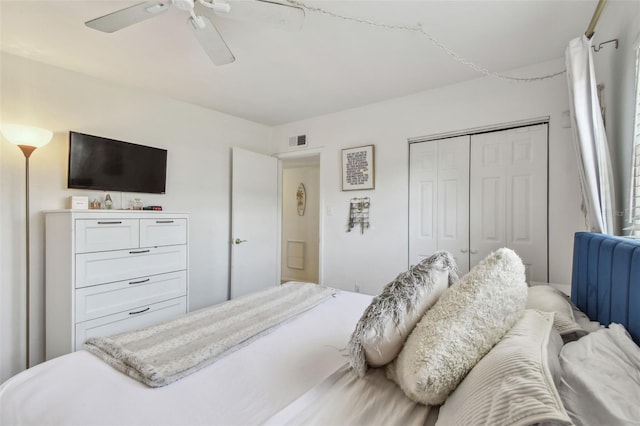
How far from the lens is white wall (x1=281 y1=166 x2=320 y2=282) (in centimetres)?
511

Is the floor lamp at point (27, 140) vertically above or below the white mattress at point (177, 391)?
above

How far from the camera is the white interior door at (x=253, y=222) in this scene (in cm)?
348

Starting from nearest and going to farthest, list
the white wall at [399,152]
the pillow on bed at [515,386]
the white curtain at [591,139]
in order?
the pillow on bed at [515,386] → the white curtain at [591,139] → the white wall at [399,152]

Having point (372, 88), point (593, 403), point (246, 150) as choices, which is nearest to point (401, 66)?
point (372, 88)

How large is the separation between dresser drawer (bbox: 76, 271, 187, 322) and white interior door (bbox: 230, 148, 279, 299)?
0.87 metres

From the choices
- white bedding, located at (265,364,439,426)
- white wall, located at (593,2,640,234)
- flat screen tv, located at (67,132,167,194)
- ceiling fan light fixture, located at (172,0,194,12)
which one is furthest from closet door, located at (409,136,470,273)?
flat screen tv, located at (67,132,167,194)

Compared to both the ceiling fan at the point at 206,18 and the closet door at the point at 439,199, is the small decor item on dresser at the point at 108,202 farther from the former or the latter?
the closet door at the point at 439,199

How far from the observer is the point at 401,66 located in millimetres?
2361

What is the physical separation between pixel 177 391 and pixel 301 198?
440 centimetres

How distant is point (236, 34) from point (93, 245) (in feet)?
6.30

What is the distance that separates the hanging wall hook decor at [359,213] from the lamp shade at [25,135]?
2836 mm

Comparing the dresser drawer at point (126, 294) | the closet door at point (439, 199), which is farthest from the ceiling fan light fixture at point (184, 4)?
the closet door at point (439, 199)

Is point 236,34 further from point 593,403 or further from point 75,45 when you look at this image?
point 593,403

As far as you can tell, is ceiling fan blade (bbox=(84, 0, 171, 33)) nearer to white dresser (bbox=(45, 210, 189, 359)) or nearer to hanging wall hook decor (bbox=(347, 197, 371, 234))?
white dresser (bbox=(45, 210, 189, 359))
